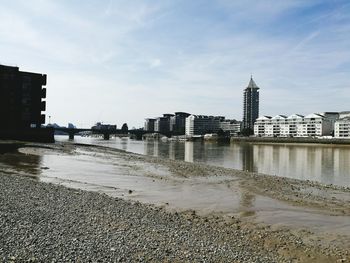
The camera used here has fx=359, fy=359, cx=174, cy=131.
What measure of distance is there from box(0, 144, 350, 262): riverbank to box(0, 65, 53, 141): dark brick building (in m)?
82.1

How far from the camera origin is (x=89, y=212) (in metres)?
18.2

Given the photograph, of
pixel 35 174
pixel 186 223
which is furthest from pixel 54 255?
pixel 35 174

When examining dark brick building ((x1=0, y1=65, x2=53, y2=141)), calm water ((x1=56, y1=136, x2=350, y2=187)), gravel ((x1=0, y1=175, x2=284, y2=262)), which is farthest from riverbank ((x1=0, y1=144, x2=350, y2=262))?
dark brick building ((x1=0, y1=65, x2=53, y2=141))

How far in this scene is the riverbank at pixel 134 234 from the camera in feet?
40.4

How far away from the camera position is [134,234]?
582 inches

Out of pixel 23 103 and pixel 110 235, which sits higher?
pixel 23 103

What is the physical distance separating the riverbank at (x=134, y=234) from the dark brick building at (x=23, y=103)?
82131 millimetres

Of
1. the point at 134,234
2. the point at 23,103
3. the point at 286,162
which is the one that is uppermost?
the point at 23,103

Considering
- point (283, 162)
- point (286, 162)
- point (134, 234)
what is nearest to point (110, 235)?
Result: point (134, 234)

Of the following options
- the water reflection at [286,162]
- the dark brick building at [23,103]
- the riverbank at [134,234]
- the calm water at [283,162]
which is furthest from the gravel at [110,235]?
the dark brick building at [23,103]

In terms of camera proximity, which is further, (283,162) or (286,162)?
(286,162)

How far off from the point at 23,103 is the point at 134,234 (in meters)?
101

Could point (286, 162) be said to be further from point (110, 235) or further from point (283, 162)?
point (110, 235)

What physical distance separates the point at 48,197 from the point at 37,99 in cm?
9426
